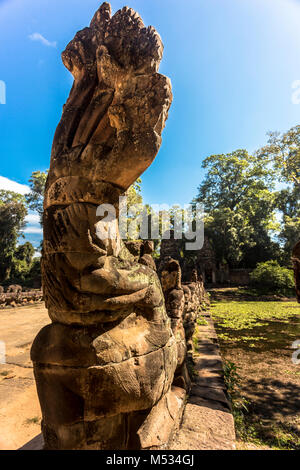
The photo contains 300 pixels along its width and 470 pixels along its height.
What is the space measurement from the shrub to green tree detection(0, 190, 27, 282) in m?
24.6

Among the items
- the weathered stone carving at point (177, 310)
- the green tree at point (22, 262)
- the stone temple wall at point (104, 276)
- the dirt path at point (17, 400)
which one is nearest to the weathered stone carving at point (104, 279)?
the stone temple wall at point (104, 276)

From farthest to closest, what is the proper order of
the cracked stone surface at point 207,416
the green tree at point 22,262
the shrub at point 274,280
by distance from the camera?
the green tree at point 22,262, the shrub at point 274,280, the cracked stone surface at point 207,416

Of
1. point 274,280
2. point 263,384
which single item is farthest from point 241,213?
point 263,384

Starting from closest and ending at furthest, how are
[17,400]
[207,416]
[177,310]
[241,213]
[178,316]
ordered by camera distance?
1. [207,416]
2. [178,316]
3. [177,310]
4. [17,400]
5. [241,213]

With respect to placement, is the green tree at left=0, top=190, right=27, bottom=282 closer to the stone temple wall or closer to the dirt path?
the dirt path

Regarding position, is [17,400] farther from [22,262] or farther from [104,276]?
[22,262]

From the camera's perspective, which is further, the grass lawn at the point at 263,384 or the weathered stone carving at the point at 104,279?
the grass lawn at the point at 263,384

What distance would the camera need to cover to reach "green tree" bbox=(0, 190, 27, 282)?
26578mm

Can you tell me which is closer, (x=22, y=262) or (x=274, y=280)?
(x=274, y=280)

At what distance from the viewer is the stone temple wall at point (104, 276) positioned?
1359 millimetres

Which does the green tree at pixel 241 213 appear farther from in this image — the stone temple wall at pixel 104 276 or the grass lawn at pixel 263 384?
the stone temple wall at pixel 104 276

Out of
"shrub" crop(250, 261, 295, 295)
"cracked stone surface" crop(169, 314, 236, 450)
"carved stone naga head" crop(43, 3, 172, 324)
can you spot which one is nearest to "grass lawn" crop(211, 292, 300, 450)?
"cracked stone surface" crop(169, 314, 236, 450)

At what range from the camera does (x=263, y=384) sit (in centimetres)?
348

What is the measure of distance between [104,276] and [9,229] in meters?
31.3
